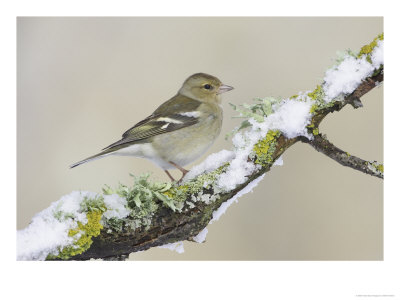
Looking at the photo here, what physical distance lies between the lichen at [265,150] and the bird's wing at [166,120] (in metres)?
0.98

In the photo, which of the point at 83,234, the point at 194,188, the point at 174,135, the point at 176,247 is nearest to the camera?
the point at 83,234

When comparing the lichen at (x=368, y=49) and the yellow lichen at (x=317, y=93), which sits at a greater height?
the lichen at (x=368, y=49)

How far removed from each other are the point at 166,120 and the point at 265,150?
3.57ft

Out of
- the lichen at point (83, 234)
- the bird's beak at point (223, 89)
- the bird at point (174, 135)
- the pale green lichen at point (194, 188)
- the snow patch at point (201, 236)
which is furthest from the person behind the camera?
the bird's beak at point (223, 89)

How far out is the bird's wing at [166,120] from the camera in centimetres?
278

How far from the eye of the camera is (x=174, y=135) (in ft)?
9.46

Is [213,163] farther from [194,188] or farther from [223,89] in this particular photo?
[223,89]

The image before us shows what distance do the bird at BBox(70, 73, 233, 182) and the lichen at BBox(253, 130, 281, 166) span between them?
812mm

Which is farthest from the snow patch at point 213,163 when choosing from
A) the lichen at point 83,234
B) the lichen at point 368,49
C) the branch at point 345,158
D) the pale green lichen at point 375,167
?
the lichen at point 368,49

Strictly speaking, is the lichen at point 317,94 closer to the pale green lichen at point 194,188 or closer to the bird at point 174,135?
the pale green lichen at point 194,188

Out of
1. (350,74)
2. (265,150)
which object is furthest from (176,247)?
(350,74)

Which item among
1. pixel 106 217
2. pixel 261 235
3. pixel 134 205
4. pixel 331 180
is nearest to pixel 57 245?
pixel 106 217

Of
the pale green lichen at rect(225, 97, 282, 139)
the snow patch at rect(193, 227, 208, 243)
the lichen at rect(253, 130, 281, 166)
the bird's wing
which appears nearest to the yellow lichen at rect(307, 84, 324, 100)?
the pale green lichen at rect(225, 97, 282, 139)

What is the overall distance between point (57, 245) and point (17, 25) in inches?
54.3
